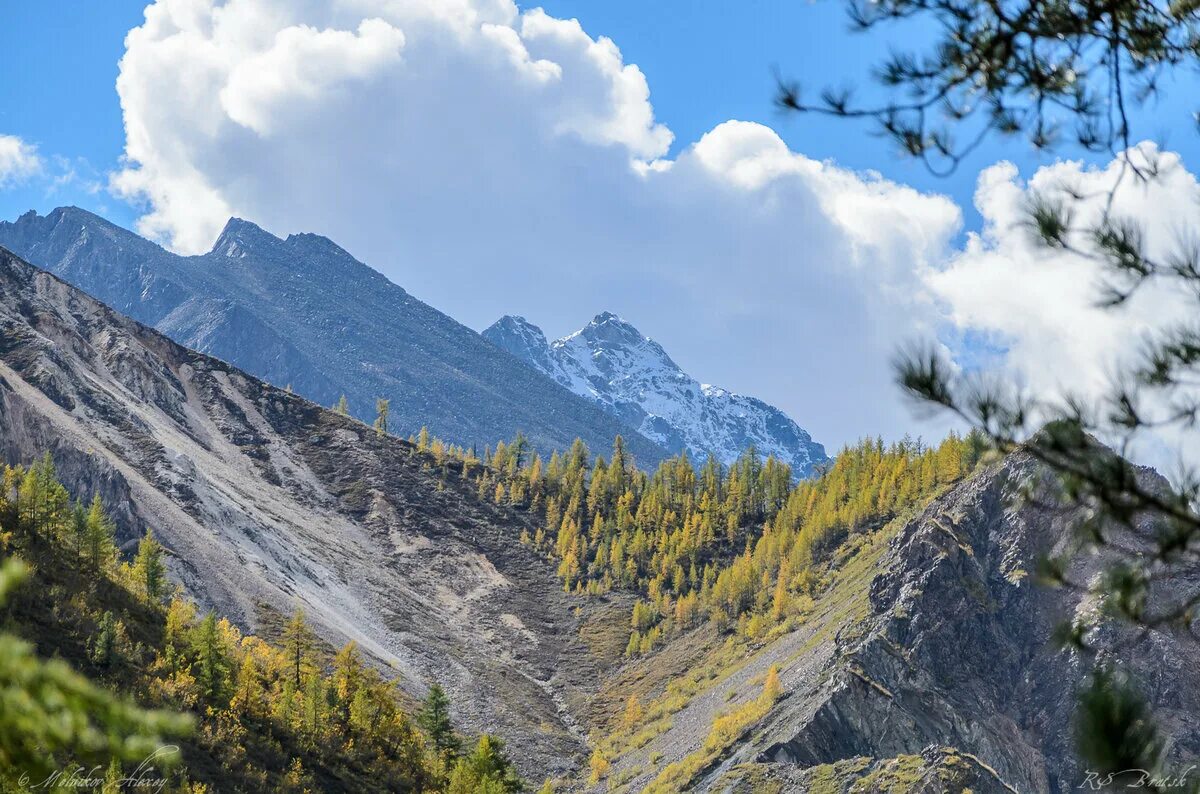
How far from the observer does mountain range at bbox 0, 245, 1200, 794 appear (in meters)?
74.1

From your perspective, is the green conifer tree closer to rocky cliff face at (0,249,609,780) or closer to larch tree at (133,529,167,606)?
larch tree at (133,529,167,606)

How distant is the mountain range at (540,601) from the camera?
243 ft

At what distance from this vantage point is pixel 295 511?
136 meters

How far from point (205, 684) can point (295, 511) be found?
87604 millimetres

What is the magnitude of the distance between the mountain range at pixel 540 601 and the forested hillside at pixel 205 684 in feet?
71.6

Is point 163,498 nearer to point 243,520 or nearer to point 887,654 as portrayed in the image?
point 243,520

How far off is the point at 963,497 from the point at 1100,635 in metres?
20.1

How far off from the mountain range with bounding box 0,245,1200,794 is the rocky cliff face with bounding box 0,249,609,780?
40 cm

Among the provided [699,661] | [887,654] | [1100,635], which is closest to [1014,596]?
[1100,635]

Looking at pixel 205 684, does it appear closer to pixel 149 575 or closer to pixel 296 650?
pixel 296 650

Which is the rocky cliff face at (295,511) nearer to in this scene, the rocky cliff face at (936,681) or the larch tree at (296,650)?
the rocky cliff face at (936,681)

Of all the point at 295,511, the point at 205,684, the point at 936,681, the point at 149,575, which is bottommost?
the point at 205,684

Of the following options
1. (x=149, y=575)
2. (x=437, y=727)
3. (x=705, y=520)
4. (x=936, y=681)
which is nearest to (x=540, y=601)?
(x=705, y=520)

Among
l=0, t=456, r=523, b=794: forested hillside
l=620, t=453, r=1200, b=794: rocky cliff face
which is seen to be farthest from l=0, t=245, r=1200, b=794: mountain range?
l=0, t=456, r=523, b=794: forested hillside
